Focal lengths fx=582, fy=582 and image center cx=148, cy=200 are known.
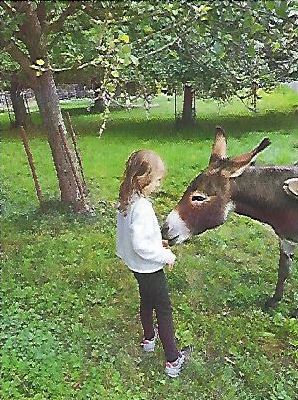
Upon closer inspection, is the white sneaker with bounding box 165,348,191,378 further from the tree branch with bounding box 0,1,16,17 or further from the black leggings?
the tree branch with bounding box 0,1,16,17

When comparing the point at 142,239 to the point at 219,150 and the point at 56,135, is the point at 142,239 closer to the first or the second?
the point at 219,150

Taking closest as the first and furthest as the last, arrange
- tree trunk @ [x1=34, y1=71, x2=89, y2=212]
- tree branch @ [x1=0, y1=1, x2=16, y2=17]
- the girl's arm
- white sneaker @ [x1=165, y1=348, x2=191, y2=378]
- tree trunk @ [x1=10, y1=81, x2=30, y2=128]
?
tree branch @ [x1=0, y1=1, x2=16, y2=17] < the girl's arm < white sneaker @ [x1=165, y1=348, x2=191, y2=378] < tree trunk @ [x1=34, y1=71, x2=89, y2=212] < tree trunk @ [x1=10, y1=81, x2=30, y2=128]

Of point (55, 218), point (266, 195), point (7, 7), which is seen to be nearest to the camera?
point (7, 7)

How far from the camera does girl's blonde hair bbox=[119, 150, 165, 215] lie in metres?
3.13

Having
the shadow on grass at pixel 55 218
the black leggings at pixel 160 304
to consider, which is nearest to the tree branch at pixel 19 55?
the shadow on grass at pixel 55 218

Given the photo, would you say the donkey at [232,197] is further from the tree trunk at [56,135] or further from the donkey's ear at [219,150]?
the tree trunk at [56,135]

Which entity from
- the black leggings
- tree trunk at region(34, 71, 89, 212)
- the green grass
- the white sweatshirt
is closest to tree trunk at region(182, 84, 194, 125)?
the green grass

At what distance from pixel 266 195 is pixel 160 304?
3.12ft

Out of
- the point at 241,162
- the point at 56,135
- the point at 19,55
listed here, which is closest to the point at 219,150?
the point at 241,162

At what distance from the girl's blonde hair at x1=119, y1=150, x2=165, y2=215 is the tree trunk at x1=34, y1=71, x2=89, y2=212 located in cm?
288

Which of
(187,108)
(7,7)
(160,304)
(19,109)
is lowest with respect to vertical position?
(187,108)

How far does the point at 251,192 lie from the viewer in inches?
141

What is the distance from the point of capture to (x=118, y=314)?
4.08 metres

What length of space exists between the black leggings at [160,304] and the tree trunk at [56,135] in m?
2.97
